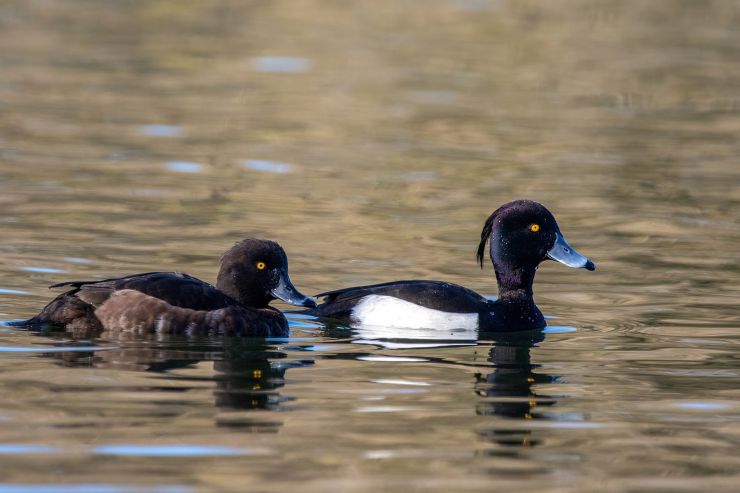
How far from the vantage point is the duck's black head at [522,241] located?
34.1 feet

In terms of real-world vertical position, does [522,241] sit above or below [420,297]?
above

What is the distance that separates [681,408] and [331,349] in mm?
2322

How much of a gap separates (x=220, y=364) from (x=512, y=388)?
1.68 meters

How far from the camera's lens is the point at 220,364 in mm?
8609

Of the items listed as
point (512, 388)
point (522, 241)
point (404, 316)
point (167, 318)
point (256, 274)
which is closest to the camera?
point (512, 388)

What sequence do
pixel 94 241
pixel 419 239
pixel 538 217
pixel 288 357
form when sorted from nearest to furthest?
pixel 288 357, pixel 538 217, pixel 94 241, pixel 419 239

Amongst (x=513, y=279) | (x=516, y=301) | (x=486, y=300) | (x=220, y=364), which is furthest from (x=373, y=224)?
(x=220, y=364)

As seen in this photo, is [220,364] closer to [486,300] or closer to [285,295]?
[285,295]

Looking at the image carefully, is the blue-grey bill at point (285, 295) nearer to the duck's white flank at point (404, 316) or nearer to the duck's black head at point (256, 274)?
the duck's black head at point (256, 274)

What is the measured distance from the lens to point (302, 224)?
13.6 metres

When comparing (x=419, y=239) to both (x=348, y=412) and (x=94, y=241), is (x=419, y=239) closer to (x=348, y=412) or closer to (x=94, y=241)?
(x=94, y=241)

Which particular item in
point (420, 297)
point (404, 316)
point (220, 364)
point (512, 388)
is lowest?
point (512, 388)

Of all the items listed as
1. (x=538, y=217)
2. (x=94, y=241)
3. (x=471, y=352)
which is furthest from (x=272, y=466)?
(x=94, y=241)

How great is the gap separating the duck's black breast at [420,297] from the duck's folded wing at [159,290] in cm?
110
